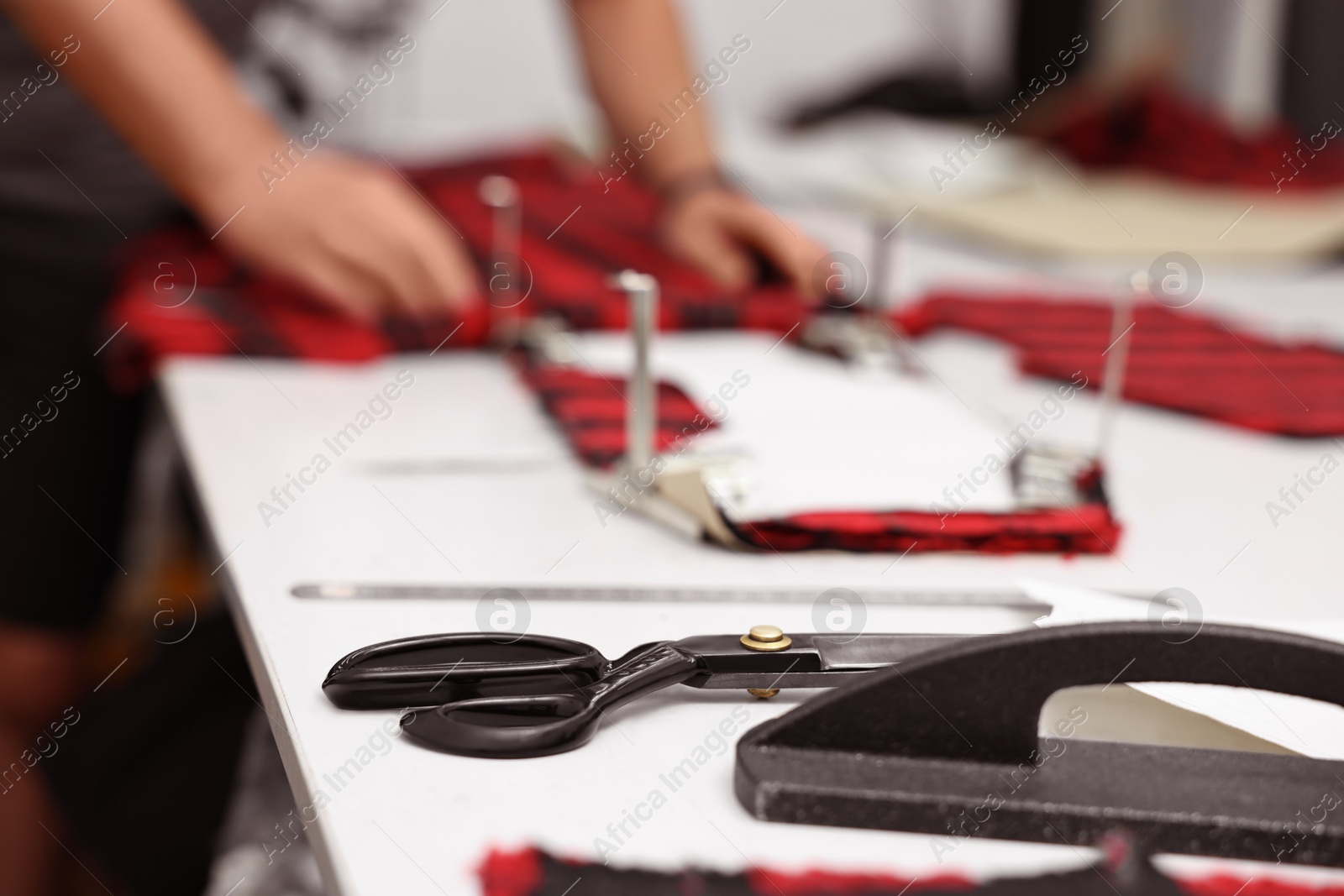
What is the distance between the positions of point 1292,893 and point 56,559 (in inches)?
42.7

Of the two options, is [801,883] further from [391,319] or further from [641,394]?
[391,319]

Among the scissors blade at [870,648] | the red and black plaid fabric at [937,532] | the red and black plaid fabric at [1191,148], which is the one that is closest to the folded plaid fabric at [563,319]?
the red and black plaid fabric at [937,532]

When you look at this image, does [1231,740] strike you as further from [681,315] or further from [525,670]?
[681,315]

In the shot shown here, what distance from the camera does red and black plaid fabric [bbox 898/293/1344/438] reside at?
32.1 inches

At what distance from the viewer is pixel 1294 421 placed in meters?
0.79

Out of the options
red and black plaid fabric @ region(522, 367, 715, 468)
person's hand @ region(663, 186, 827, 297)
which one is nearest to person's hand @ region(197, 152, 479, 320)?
red and black plaid fabric @ region(522, 367, 715, 468)

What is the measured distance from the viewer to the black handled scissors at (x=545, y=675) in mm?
397

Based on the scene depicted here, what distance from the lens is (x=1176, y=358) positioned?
3.01ft

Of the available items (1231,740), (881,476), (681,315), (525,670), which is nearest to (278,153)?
(681,315)

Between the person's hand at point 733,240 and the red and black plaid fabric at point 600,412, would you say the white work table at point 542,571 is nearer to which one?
the red and black plaid fabric at point 600,412

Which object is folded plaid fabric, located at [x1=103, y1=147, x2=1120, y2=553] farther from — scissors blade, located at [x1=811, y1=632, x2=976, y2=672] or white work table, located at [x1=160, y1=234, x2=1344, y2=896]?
scissors blade, located at [x1=811, y1=632, x2=976, y2=672]

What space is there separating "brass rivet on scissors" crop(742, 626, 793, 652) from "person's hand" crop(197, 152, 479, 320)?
0.56m

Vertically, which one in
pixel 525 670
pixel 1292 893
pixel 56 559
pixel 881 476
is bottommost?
pixel 1292 893

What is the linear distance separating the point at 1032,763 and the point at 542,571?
0.82 feet
